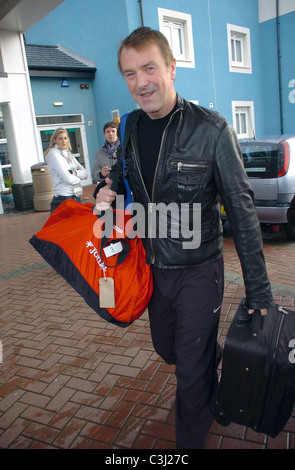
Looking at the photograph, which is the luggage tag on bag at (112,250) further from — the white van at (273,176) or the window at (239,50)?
the window at (239,50)

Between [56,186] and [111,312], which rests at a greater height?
[56,186]

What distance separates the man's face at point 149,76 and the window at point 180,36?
12.0 meters

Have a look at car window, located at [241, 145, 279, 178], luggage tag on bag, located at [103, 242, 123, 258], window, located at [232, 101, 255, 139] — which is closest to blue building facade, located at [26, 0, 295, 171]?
window, located at [232, 101, 255, 139]

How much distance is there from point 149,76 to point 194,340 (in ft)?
A: 4.42

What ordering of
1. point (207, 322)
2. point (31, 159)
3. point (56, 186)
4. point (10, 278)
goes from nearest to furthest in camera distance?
point (207, 322) → point (56, 186) → point (10, 278) → point (31, 159)

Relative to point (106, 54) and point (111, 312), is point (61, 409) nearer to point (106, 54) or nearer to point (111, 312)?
point (111, 312)

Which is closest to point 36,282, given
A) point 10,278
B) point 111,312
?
point 10,278

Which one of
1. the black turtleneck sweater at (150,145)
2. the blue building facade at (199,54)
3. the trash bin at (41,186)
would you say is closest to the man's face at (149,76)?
the black turtleneck sweater at (150,145)

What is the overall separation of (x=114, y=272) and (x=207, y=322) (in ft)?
1.84

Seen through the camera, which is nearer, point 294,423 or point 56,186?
point 294,423

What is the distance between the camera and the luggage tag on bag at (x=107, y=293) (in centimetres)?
194

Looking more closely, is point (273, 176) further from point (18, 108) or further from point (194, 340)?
point (18, 108)

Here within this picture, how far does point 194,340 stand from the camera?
1.91 metres

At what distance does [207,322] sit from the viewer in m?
1.92
